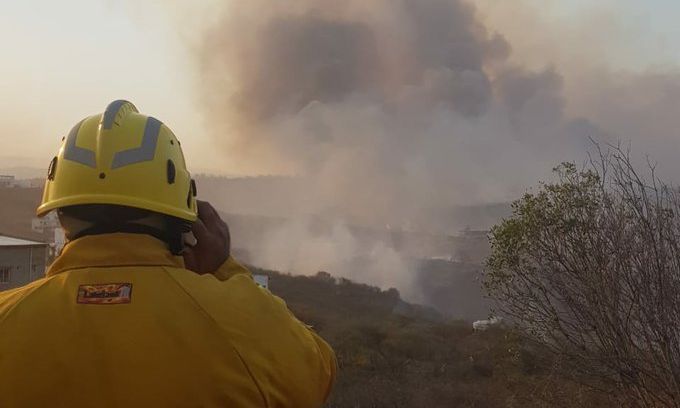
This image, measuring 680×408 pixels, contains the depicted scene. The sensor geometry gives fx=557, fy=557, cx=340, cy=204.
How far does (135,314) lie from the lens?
0.97 metres

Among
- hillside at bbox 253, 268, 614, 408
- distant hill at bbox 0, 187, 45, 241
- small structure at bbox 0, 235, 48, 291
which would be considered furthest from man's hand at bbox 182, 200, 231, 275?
distant hill at bbox 0, 187, 45, 241

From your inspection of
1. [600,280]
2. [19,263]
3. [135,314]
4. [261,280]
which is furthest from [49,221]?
[19,263]

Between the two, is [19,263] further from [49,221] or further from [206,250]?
[206,250]

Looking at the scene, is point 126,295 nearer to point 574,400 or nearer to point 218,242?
point 218,242

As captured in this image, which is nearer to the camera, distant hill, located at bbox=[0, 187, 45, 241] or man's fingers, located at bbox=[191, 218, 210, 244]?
man's fingers, located at bbox=[191, 218, 210, 244]

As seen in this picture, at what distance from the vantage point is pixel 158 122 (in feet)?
4.12

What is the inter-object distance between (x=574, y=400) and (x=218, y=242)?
21.8ft

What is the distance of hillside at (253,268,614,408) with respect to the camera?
292 inches

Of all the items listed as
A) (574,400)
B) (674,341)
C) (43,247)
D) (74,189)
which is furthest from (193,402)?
(43,247)

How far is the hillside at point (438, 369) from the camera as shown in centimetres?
741

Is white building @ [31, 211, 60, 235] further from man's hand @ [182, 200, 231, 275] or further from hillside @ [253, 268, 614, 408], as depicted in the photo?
hillside @ [253, 268, 614, 408]

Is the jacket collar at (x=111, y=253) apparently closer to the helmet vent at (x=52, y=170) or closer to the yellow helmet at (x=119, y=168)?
the yellow helmet at (x=119, y=168)

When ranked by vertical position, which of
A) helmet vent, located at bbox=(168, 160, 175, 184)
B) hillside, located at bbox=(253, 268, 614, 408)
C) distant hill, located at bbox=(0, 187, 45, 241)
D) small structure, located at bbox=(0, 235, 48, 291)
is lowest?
hillside, located at bbox=(253, 268, 614, 408)

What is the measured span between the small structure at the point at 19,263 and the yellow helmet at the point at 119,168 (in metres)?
16.2
